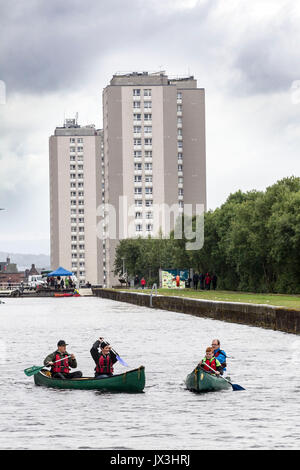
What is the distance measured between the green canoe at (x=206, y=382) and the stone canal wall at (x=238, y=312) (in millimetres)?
16121

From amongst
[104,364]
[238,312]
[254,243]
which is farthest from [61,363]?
[254,243]

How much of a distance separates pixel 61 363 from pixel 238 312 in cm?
2595

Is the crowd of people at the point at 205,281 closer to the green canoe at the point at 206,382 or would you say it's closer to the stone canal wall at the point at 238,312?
the stone canal wall at the point at 238,312

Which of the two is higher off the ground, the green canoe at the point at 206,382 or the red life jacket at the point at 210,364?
the red life jacket at the point at 210,364

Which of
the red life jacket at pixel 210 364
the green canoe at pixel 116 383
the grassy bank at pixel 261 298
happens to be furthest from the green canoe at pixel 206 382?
the grassy bank at pixel 261 298

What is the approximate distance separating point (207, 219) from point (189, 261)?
439 inches

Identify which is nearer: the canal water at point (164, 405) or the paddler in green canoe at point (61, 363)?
the canal water at point (164, 405)

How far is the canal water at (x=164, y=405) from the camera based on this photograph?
1700 cm

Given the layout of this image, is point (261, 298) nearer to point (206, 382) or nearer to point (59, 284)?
point (206, 382)

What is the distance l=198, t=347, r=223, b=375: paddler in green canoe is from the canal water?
614mm

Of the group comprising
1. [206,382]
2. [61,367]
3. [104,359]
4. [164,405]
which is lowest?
[164,405]

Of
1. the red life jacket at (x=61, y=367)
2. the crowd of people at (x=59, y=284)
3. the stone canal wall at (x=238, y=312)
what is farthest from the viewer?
the crowd of people at (x=59, y=284)

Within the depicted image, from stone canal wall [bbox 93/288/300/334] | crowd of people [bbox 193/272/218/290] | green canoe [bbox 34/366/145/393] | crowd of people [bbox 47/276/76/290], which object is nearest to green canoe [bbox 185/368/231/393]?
green canoe [bbox 34/366/145/393]

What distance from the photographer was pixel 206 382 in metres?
23.4
